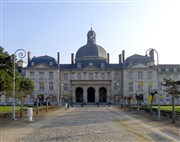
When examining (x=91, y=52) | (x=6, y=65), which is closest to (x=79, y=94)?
(x=91, y=52)

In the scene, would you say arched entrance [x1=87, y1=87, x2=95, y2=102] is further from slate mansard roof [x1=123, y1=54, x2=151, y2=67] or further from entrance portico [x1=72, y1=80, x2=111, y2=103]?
slate mansard roof [x1=123, y1=54, x2=151, y2=67]

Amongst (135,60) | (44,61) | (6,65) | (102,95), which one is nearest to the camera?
(6,65)

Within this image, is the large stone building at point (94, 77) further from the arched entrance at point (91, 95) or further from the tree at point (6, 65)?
the tree at point (6, 65)

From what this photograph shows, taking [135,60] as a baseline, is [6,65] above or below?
below

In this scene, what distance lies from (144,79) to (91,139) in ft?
248

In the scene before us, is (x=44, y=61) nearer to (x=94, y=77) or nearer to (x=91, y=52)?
(x=91, y=52)

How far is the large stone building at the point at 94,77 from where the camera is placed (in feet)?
284

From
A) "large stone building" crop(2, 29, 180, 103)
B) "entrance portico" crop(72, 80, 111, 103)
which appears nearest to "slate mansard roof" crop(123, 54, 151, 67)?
"large stone building" crop(2, 29, 180, 103)

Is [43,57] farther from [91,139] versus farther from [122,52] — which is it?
[91,139]

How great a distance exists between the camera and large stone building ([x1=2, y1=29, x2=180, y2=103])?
284ft

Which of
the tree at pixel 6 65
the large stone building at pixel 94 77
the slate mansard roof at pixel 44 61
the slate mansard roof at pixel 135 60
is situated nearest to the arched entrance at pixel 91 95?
the large stone building at pixel 94 77

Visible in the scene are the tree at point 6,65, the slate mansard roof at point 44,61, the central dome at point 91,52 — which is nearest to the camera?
the tree at point 6,65

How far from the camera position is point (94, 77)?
8819 cm

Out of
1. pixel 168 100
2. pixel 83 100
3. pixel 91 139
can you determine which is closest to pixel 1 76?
pixel 91 139
